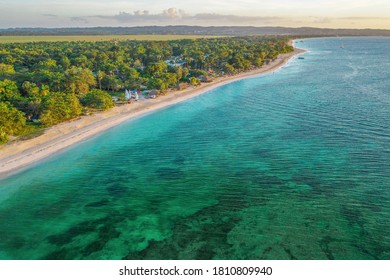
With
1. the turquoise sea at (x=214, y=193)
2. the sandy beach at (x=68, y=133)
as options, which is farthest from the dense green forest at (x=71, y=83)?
the turquoise sea at (x=214, y=193)

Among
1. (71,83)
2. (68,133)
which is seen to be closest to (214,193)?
(68,133)

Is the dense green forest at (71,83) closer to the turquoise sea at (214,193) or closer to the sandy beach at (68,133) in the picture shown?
the sandy beach at (68,133)

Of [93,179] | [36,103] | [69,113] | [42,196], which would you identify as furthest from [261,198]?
[36,103]

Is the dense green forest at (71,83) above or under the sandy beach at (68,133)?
above

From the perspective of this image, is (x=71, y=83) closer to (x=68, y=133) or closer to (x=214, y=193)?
(x=68, y=133)

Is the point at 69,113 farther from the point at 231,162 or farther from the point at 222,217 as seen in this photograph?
the point at 222,217

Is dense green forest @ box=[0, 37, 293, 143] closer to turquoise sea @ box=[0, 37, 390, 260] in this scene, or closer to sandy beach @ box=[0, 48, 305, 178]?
sandy beach @ box=[0, 48, 305, 178]
